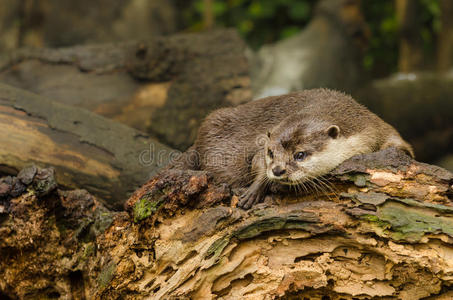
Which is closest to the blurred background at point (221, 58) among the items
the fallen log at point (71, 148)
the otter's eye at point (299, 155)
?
the fallen log at point (71, 148)

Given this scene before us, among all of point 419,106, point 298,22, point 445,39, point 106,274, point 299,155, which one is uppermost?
point 298,22

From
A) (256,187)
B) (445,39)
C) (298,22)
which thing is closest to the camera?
(256,187)

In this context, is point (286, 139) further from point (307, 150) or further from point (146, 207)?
point (146, 207)

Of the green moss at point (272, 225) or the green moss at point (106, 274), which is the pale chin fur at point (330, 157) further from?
the green moss at point (106, 274)

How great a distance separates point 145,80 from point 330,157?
9.11 ft

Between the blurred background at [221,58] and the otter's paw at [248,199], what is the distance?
209cm

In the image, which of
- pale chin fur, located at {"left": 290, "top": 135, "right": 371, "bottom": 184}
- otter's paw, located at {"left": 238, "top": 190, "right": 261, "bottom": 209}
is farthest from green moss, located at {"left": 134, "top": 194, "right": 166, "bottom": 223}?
pale chin fur, located at {"left": 290, "top": 135, "right": 371, "bottom": 184}

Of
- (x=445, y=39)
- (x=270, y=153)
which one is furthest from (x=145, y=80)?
(x=445, y=39)

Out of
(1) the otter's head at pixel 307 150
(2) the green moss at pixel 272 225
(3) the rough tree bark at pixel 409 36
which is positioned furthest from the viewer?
(3) the rough tree bark at pixel 409 36

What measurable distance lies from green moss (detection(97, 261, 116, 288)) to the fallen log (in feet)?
4.09

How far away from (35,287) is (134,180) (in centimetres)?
120

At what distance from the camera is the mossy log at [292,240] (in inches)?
94.9

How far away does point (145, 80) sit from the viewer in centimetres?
514

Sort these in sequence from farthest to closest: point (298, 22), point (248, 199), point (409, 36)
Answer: point (298, 22) → point (409, 36) → point (248, 199)
